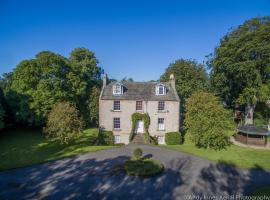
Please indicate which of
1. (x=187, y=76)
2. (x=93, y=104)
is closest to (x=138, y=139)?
(x=93, y=104)

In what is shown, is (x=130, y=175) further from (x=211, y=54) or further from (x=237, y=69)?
(x=211, y=54)

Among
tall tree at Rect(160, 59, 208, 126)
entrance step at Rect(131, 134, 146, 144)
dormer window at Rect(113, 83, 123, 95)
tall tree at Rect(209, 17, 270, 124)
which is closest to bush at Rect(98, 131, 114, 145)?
entrance step at Rect(131, 134, 146, 144)

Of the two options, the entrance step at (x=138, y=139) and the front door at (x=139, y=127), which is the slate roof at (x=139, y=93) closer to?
the front door at (x=139, y=127)

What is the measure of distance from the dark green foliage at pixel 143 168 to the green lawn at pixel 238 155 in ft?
25.9

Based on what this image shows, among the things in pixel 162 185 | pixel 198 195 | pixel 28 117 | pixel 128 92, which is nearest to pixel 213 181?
pixel 198 195

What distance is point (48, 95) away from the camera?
117ft

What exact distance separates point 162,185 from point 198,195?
3.14 metres

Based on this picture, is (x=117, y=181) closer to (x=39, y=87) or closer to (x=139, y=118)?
(x=139, y=118)

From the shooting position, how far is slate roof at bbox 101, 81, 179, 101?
32472 millimetres

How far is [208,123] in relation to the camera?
87.4 feet

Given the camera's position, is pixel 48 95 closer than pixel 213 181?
No

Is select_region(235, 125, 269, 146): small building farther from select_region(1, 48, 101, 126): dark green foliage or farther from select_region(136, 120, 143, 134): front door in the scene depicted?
select_region(1, 48, 101, 126): dark green foliage

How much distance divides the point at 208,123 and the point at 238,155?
214 inches

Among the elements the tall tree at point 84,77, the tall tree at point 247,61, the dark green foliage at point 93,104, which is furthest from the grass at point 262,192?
the tall tree at point 84,77
